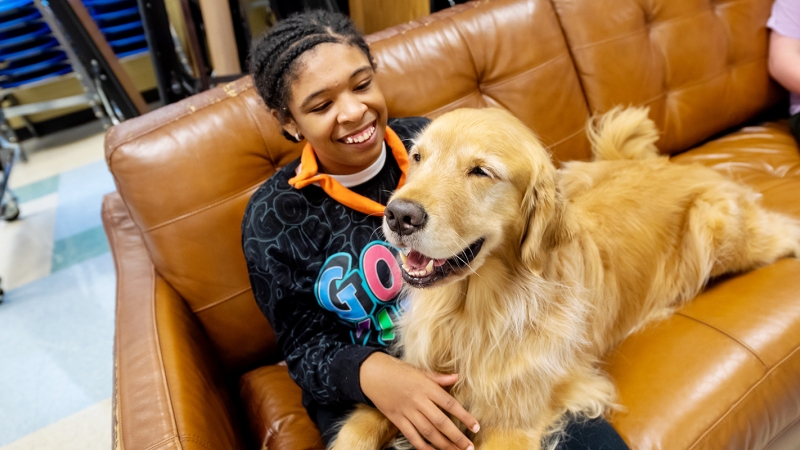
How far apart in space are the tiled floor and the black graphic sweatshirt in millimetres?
1287

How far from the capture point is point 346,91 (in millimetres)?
1118

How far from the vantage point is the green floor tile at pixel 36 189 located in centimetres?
383

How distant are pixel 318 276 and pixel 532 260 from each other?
54cm

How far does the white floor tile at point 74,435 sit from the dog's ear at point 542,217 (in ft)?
6.19

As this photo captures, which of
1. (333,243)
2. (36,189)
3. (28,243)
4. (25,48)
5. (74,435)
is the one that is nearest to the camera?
(333,243)

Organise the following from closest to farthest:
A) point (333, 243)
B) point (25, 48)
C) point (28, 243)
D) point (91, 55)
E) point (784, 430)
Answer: point (333, 243) < point (784, 430) < point (91, 55) < point (28, 243) < point (25, 48)

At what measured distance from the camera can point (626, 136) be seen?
5.98 ft

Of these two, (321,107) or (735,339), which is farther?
(735,339)

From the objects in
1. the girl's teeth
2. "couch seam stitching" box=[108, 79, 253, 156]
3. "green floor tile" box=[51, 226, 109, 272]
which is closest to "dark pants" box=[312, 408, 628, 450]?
the girl's teeth

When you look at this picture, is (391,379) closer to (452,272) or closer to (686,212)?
(452,272)

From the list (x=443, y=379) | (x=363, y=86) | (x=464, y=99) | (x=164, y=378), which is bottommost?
(x=443, y=379)

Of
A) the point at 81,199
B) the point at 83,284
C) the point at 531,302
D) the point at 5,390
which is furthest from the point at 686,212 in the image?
the point at 81,199

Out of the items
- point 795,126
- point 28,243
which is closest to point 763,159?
point 795,126

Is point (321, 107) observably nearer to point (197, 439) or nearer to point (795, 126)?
point (197, 439)
